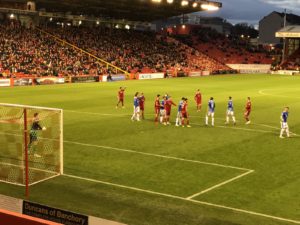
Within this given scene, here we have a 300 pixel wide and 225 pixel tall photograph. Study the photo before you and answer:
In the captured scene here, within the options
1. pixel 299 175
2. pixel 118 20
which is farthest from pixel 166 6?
pixel 299 175

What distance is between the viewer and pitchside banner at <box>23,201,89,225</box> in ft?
26.8

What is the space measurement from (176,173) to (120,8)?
6229 centimetres

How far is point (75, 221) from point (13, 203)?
2.02 meters

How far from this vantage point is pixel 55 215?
8.49 m

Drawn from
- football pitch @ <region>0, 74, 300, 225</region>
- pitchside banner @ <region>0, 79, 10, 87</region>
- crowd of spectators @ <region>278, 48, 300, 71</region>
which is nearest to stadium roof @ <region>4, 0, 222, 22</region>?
pitchside banner @ <region>0, 79, 10, 87</region>

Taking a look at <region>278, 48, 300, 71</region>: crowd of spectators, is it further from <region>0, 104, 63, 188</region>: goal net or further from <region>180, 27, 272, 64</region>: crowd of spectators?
<region>0, 104, 63, 188</region>: goal net

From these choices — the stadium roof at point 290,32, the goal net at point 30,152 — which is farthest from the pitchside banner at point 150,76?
the goal net at point 30,152

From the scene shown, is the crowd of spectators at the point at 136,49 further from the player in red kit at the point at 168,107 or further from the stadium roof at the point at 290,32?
the player in red kit at the point at 168,107

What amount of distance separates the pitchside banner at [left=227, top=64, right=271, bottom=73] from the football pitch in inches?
2420

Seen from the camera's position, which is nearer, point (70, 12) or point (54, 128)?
point (54, 128)

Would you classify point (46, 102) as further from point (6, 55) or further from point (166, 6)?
point (166, 6)

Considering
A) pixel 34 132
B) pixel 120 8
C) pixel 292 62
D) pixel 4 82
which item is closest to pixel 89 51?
pixel 120 8

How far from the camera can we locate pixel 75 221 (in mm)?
8227

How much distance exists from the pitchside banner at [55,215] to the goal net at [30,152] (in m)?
4.23
